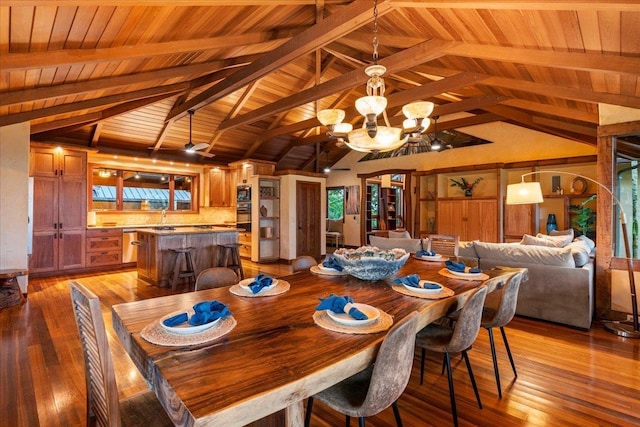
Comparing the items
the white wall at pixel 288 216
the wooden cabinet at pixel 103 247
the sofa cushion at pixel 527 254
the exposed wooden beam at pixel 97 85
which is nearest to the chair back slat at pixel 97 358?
the exposed wooden beam at pixel 97 85

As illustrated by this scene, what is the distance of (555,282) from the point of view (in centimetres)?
347

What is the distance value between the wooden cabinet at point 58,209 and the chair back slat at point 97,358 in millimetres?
5930

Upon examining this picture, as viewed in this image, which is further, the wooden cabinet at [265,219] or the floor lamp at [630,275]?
the wooden cabinet at [265,219]

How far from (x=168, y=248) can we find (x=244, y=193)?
3057 mm

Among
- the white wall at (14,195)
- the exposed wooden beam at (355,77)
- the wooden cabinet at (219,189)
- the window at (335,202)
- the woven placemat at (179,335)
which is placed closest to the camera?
the woven placemat at (179,335)

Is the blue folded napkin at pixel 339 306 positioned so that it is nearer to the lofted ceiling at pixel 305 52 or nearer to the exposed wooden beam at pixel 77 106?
the lofted ceiling at pixel 305 52

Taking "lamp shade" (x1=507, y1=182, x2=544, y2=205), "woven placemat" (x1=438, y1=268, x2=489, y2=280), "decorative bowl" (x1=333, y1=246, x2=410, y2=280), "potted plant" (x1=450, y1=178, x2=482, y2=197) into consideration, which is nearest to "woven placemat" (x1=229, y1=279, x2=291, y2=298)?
"decorative bowl" (x1=333, y1=246, x2=410, y2=280)

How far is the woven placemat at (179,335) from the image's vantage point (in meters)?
1.23

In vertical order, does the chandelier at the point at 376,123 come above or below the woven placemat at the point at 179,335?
above

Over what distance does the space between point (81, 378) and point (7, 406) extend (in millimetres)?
424

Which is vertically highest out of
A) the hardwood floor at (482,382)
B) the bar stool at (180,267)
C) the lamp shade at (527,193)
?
the lamp shade at (527,193)

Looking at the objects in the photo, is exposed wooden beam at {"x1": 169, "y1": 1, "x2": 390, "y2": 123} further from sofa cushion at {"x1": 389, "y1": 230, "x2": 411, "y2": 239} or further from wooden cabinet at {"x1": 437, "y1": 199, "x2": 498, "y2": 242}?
wooden cabinet at {"x1": 437, "y1": 199, "x2": 498, "y2": 242}

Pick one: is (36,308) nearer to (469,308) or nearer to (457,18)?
(469,308)

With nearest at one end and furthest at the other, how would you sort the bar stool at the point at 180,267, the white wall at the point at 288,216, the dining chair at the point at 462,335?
1. the dining chair at the point at 462,335
2. the bar stool at the point at 180,267
3. the white wall at the point at 288,216
